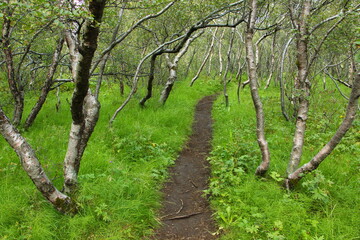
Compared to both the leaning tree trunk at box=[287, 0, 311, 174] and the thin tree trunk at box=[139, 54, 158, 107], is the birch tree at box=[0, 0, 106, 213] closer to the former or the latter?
the leaning tree trunk at box=[287, 0, 311, 174]

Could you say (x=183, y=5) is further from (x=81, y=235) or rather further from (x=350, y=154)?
(x=81, y=235)

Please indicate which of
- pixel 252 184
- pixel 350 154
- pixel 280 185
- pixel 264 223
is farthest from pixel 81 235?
pixel 350 154

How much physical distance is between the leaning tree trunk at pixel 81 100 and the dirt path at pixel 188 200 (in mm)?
1710

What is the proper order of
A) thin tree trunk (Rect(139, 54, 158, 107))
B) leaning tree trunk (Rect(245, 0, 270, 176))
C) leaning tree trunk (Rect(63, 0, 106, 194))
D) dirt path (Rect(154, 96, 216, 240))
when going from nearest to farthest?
leaning tree trunk (Rect(63, 0, 106, 194)) < dirt path (Rect(154, 96, 216, 240)) < leaning tree trunk (Rect(245, 0, 270, 176)) < thin tree trunk (Rect(139, 54, 158, 107))

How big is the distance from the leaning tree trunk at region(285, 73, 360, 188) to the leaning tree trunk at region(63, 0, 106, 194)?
355 centimetres

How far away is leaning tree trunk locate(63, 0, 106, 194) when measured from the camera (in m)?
2.62

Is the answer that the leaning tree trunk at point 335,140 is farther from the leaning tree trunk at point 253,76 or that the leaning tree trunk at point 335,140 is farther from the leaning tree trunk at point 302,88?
the leaning tree trunk at point 253,76

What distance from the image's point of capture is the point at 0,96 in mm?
8031

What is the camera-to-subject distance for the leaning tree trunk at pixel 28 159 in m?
2.90

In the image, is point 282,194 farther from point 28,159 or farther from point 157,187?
point 28,159

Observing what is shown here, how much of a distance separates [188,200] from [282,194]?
1.76 meters

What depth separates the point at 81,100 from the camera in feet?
10.7

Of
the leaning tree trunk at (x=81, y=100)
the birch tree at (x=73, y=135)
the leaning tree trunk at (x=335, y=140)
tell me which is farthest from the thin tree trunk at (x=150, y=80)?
the leaning tree trunk at (x=335, y=140)

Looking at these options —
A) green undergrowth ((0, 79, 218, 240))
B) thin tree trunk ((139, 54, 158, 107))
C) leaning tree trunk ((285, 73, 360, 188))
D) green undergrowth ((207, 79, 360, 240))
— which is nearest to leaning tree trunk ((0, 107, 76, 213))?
green undergrowth ((0, 79, 218, 240))
